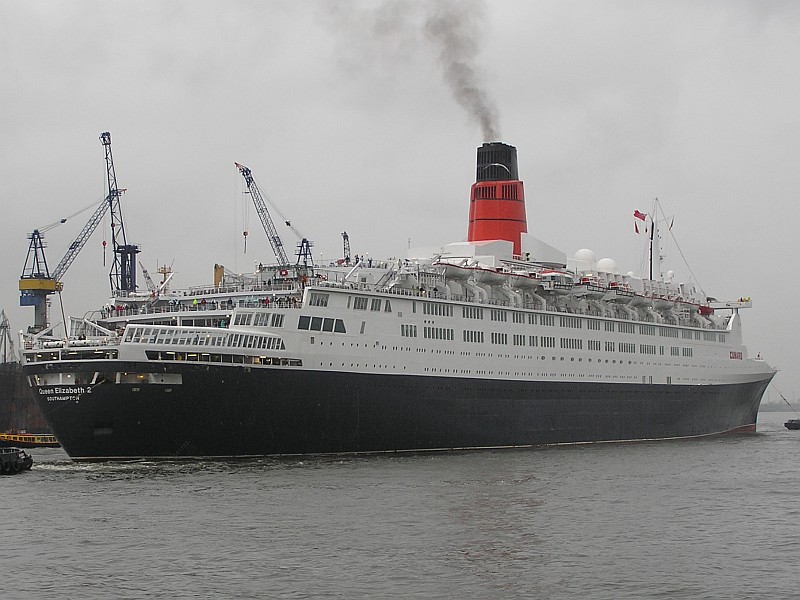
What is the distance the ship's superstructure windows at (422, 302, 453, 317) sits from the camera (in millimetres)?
63594

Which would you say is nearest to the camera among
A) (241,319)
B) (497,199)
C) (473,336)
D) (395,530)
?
(395,530)

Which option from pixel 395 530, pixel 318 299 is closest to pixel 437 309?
pixel 318 299

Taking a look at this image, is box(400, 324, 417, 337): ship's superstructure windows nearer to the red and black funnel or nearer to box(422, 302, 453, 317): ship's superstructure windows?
box(422, 302, 453, 317): ship's superstructure windows

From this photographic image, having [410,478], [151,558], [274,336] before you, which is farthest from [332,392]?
[151,558]

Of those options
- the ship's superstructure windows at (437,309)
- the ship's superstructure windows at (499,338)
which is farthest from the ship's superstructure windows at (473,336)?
the ship's superstructure windows at (437,309)

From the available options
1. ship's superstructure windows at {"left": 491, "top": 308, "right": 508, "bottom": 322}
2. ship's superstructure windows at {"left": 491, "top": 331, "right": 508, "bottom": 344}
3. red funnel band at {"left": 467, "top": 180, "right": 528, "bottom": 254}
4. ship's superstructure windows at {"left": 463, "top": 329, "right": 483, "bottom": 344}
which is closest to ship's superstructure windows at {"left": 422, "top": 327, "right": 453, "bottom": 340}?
ship's superstructure windows at {"left": 463, "top": 329, "right": 483, "bottom": 344}

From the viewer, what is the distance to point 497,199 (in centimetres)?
8112

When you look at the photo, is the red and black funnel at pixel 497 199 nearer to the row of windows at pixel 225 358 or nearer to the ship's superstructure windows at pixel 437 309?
the ship's superstructure windows at pixel 437 309

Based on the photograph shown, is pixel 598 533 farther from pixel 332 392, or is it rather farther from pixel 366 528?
pixel 332 392

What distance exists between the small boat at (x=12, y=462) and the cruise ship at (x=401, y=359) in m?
3.35

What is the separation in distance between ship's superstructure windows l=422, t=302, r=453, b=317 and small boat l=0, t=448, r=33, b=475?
75.2 ft

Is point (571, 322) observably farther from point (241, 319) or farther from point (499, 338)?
point (241, 319)

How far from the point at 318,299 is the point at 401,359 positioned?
6.09 meters

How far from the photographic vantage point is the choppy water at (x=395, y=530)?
96.5ft
